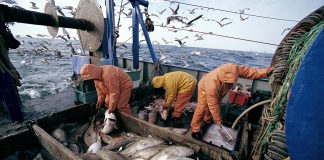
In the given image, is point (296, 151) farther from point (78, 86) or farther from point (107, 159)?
point (78, 86)

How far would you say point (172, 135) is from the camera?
11.0 ft

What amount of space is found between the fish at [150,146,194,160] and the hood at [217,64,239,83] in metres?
1.57

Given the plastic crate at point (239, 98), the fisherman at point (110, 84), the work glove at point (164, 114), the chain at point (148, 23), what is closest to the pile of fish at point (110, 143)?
the fisherman at point (110, 84)

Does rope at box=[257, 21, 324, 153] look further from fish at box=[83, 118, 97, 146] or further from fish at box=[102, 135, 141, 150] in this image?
fish at box=[83, 118, 97, 146]

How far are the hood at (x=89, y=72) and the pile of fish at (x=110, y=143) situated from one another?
0.93 metres

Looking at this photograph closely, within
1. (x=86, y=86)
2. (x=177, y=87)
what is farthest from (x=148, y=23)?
(x=86, y=86)

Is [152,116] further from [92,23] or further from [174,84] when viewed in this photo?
[92,23]

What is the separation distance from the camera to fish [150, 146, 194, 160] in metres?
2.83

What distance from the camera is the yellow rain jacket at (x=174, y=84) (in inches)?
213

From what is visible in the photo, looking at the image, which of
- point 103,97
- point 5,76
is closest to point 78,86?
point 103,97

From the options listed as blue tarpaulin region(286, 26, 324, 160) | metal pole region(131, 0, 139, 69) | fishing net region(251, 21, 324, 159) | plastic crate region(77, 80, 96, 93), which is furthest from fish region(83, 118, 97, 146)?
metal pole region(131, 0, 139, 69)

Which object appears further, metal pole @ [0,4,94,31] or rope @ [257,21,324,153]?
metal pole @ [0,4,94,31]

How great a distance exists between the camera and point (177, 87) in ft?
18.1

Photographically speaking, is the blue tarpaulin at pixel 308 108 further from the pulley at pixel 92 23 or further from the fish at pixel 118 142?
the pulley at pixel 92 23
